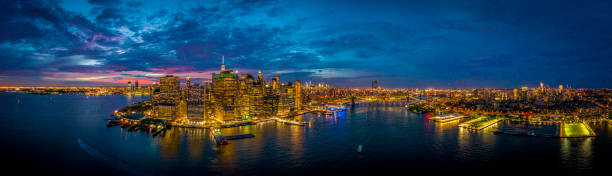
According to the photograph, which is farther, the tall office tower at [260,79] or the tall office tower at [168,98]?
the tall office tower at [260,79]

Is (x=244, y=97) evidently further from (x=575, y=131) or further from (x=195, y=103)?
(x=575, y=131)

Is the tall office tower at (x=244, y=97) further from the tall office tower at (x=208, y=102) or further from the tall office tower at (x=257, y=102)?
the tall office tower at (x=208, y=102)

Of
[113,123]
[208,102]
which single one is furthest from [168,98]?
[113,123]

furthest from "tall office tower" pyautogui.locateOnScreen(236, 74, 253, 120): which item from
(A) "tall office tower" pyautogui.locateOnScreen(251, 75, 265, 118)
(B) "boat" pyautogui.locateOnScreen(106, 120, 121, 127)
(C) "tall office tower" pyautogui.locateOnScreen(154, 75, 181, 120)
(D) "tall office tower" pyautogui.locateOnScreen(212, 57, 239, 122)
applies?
(B) "boat" pyautogui.locateOnScreen(106, 120, 121, 127)

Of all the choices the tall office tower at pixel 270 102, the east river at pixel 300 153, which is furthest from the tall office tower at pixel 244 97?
the east river at pixel 300 153

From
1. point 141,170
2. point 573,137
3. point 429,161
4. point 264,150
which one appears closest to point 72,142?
point 141,170
